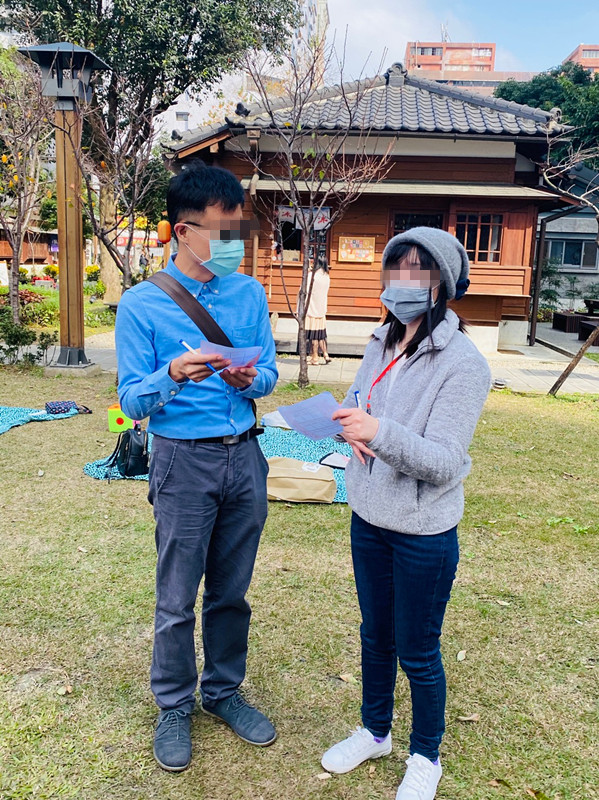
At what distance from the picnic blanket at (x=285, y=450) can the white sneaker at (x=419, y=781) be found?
3036 millimetres

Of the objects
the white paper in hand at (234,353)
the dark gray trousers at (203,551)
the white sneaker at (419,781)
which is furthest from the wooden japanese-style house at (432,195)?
the white sneaker at (419,781)

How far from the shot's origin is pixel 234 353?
6.23 ft

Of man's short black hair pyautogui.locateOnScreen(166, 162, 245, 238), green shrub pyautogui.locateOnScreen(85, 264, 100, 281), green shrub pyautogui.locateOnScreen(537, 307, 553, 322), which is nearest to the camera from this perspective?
man's short black hair pyautogui.locateOnScreen(166, 162, 245, 238)

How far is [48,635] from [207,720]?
952 millimetres

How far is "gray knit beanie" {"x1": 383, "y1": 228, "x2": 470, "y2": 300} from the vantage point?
1812 mm

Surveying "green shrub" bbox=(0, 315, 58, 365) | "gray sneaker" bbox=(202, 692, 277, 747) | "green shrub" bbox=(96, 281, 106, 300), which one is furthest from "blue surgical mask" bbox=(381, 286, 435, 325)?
"green shrub" bbox=(96, 281, 106, 300)

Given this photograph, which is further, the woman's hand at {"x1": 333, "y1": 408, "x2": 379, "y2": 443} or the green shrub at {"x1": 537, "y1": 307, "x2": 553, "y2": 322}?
the green shrub at {"x1": 537, "y1": 307, "x2": 553, "y2": 322}

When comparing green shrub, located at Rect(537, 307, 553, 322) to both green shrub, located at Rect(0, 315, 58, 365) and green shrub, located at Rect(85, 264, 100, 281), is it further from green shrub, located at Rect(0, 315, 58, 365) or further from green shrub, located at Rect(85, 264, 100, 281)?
green shrub, located at Rect(85, 264, 100, 281)

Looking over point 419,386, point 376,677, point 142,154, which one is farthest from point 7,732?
point 142,154

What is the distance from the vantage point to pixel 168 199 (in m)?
2.17

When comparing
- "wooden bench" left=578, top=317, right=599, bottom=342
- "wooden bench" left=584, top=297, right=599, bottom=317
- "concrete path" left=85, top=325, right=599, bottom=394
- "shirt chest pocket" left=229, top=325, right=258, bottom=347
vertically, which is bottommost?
"concrete path" left=85, top=325, right=599, bottom=394

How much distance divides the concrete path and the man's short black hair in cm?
709

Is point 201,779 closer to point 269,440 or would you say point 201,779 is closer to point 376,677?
point 376,677

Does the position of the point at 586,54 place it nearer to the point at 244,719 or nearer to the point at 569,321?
the point at 569,321
